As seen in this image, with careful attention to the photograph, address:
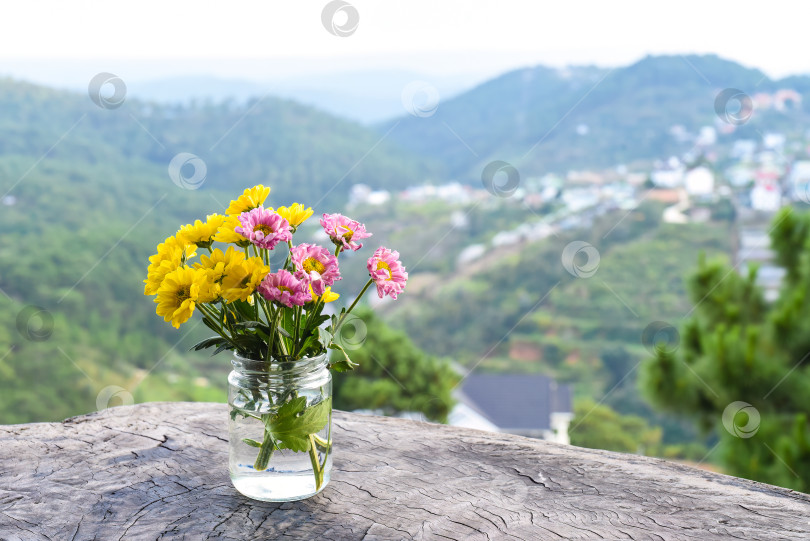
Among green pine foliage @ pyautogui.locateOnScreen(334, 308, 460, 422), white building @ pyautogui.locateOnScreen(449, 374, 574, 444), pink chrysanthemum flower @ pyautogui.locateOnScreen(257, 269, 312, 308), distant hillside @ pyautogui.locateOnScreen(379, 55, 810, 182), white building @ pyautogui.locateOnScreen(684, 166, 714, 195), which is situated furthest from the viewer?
distant hillside @ pyautogui.locateOnScreen(379, 55, 810, 182)

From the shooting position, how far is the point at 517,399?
14.3ft

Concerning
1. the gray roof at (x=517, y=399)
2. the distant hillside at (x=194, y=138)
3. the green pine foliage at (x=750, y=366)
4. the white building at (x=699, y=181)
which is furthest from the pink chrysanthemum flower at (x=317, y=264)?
the white building at (x=699, y=181)

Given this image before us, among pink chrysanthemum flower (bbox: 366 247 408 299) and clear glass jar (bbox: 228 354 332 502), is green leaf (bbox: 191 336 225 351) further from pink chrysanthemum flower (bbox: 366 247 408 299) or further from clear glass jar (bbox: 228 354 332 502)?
pink chrysanthemum flower (bbox: 366 247 408 299)

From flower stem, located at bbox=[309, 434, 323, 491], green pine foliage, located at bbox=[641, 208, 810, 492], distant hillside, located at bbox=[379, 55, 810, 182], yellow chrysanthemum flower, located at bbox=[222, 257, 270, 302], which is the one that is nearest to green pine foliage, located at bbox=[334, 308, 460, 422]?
green pine foliage, located at bbox=[641, 208, 810, 492]

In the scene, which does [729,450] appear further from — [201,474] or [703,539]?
[201,474]

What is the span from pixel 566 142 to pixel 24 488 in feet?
15.0

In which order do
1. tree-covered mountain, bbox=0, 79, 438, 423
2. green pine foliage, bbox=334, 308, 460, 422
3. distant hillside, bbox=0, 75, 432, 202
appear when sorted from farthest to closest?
distant hillside, bbox=0, 75, 432, 202, tree-covered mountain, bbox=0, 79, 438, 423, green pine foliage, bbox=334, 308, 460, 422

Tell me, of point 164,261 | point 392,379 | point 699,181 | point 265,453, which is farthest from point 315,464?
point 699,181

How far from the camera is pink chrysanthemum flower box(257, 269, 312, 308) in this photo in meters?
0.72

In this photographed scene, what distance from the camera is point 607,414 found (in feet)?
14.6

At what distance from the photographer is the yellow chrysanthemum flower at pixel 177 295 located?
722 millimetres

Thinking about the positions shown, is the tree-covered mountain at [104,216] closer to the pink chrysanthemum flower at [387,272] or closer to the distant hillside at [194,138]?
the distant hillside at [194,138]

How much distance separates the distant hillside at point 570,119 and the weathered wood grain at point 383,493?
3857 mm

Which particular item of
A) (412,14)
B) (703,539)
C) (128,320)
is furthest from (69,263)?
(703,539)
